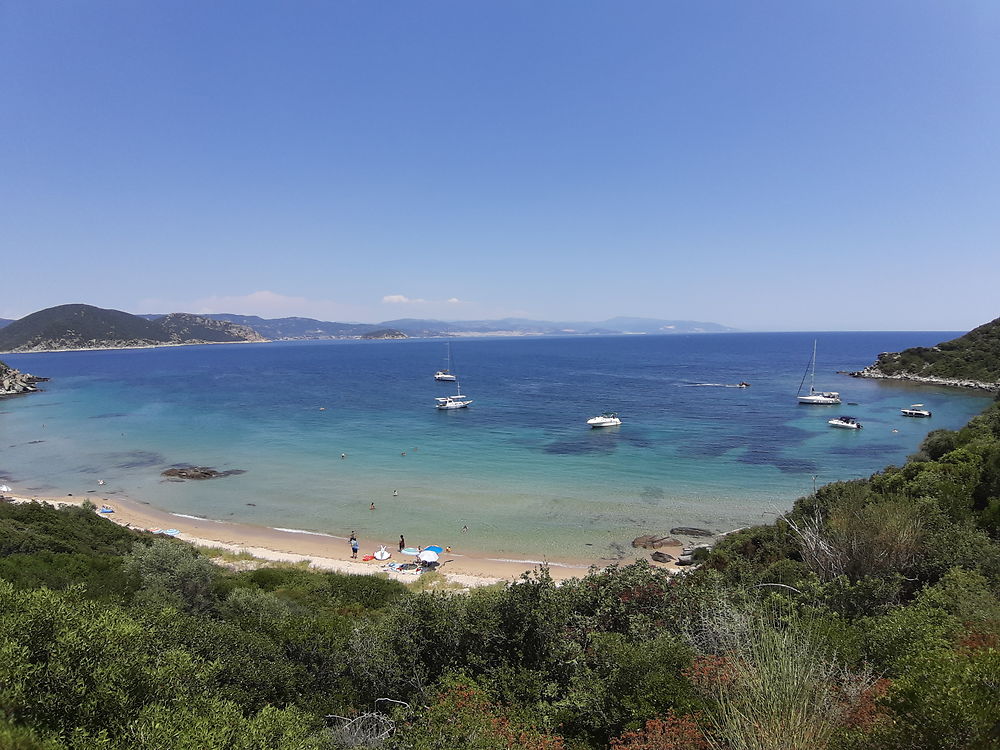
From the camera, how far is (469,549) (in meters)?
26.4

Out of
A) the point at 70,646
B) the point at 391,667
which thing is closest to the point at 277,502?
the point at 391,667

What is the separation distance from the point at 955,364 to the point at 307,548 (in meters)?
106

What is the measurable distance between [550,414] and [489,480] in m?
26.3

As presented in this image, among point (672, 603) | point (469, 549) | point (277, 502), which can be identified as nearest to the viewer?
point (672, 603)

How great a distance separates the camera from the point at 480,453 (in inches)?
1756

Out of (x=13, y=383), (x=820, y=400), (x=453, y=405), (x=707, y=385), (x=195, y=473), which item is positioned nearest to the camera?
(x=195, y=473)

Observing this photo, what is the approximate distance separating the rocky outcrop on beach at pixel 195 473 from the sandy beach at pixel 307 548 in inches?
190

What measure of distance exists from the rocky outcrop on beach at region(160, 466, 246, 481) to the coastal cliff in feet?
317

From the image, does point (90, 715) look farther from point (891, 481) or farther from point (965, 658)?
point (891, 481)

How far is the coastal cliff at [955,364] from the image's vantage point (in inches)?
3078

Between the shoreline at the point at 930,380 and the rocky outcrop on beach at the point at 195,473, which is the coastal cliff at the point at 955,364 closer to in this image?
the shoreline at the point at 930,380

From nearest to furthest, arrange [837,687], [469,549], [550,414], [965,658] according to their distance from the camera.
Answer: [965,658] → [837,687] → [469,549] → [550,414]

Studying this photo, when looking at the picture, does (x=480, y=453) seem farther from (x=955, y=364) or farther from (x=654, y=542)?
(x=955, y=364)

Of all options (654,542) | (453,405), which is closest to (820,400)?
(453,405)
